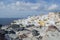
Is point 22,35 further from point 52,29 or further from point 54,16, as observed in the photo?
point 54,16

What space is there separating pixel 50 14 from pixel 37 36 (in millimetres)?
10243

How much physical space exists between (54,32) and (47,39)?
70.3 inches

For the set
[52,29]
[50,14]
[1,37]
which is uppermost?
[1,37]

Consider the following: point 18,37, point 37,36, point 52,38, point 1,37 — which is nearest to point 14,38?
A: point 18,37

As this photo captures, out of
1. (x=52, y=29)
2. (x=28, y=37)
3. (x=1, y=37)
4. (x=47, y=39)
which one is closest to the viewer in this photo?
(x=1, y=37)

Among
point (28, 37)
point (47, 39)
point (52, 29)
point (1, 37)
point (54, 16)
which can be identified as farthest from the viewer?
point (54, 16)

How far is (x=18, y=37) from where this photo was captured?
12734mm

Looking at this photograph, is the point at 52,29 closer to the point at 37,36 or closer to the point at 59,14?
the point at 37,36

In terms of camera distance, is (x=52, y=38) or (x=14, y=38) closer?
(x=52, y=38)

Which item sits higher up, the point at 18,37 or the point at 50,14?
the point at 18,37

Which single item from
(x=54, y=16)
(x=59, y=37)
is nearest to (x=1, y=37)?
(x=59, y=37)

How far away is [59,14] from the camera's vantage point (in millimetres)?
21891

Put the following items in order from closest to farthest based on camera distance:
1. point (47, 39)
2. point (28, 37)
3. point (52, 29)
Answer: point (47, 39), point (28, 37), point (52, 29)

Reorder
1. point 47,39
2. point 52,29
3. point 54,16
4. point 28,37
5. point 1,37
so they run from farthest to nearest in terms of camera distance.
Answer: point 54,16
point 52,29
point 28,37
point 47,39
point 1,37
